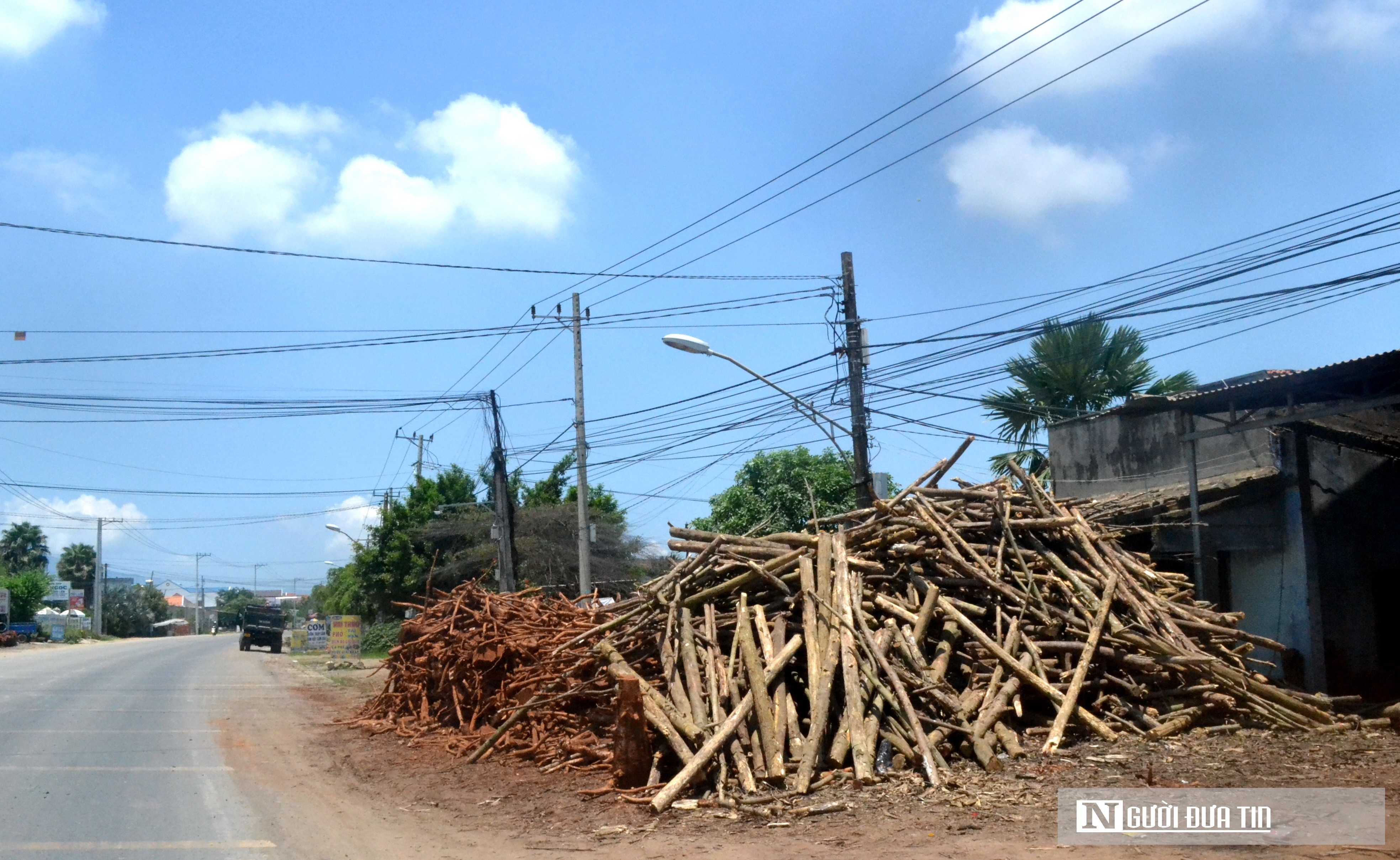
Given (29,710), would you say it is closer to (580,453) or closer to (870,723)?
(580,453)

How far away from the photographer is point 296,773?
38.3 feet

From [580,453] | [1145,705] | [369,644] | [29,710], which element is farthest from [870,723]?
[369,644]

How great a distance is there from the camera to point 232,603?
139000 millimetres

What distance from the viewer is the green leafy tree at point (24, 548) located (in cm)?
8475

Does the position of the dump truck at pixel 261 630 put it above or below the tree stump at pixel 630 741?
below

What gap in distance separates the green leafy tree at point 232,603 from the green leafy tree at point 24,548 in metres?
15.7

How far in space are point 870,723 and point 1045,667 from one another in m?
2.10

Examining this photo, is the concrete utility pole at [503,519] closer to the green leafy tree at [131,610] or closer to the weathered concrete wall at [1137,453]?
the weathered concrete wall at [1137,453]

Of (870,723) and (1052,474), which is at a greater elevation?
(1052,474)

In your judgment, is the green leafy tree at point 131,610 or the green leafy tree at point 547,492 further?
the green leafy tree at point 131,610

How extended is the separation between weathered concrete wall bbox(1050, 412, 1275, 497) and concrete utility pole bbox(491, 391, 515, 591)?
14.0 metres

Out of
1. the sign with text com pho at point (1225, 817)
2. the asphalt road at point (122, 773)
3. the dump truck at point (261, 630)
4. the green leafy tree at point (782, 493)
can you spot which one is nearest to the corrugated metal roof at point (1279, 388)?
the sign with text com pho at point (1225, 817)

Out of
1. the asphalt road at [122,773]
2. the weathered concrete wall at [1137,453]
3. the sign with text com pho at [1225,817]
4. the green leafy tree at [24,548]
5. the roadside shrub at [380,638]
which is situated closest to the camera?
the sign with text com pho at [1225,817]

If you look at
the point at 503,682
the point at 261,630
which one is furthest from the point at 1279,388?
the point at 261,630
